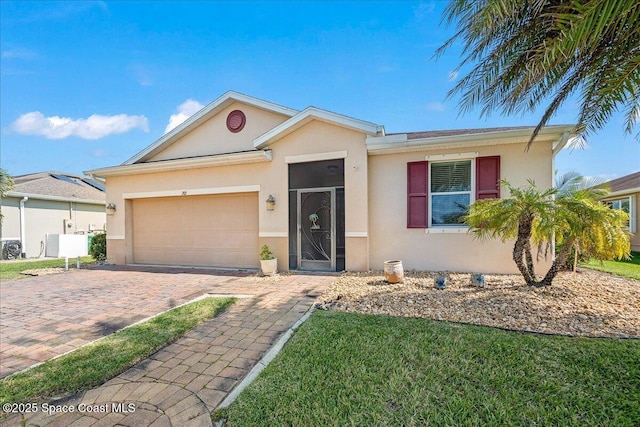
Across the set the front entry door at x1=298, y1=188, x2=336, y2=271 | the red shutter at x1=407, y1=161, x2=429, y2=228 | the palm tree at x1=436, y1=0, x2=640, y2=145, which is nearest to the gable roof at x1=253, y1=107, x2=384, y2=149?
the red shutter at x1=407, y1=161, x2=429, y2=228

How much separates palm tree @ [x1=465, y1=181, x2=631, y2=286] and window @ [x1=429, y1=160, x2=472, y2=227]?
6.74 feet

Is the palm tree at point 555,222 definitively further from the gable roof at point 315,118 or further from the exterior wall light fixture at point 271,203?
the exterior wall light fixture at point 271,203

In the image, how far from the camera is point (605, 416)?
256 centimetres

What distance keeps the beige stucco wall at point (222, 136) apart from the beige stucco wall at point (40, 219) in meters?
10.4

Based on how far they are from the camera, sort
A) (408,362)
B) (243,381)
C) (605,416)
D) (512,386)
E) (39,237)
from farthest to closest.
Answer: (39,237) < (408,362) < (243,381) < (512,386) < (605,416)

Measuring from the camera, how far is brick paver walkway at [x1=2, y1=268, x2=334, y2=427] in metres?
2.75

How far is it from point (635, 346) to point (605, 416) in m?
1.86

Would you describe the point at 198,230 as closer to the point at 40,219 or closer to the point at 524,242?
the point at 524,242

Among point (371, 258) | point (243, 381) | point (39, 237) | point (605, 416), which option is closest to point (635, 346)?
point (605, 416)

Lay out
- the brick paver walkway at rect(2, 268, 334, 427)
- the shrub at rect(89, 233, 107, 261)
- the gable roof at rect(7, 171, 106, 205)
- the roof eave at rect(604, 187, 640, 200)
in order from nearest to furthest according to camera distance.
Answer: the brick paver walkway at rect(2, 268, 334, 427) < the shrub at rect(89, 233, 107, 261) < the roof eave at rect(604, 187, 640, 200) < the gable roof at rect(7, 171, 106, 205)

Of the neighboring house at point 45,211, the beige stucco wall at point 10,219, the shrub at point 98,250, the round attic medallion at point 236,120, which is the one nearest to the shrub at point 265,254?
the round attic medallion at point 236,120

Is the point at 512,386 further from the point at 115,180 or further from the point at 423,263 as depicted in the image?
the point at 115,180

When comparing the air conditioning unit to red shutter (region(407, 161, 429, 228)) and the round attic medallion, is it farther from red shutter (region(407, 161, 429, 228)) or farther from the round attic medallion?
red shutter (region(407, 161, 429, 228))

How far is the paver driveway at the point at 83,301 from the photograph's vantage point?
173 inches
